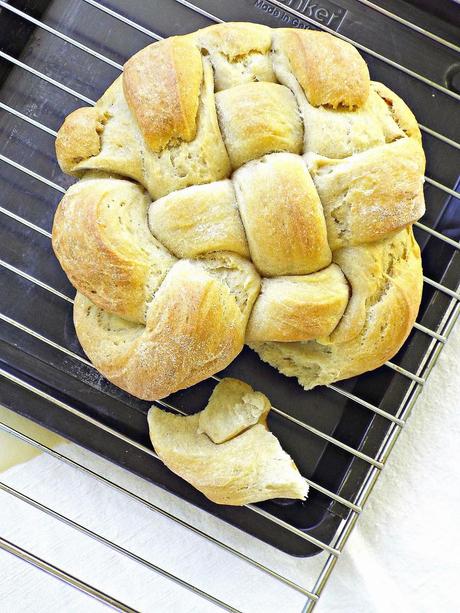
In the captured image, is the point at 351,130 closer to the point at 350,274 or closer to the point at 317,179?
the point at 317,179

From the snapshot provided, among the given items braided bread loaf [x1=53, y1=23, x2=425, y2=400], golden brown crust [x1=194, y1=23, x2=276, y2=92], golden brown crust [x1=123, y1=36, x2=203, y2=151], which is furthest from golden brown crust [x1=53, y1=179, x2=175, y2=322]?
golden brown crust [x1=194, y1=23, x2=276, y2=92]

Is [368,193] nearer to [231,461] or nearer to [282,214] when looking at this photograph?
[282,214]

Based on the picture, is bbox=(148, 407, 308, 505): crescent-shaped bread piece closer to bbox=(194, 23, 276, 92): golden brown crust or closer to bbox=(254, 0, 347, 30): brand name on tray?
bbox=(194, 23, 276, 92): golden brown crust

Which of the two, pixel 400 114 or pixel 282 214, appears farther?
pixel 400 114

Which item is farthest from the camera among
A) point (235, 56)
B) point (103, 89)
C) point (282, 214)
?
point (103, 89)

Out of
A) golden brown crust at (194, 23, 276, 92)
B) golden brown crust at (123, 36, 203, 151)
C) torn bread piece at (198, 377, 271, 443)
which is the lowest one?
torn bread piece at (198, 377, 271, 443)

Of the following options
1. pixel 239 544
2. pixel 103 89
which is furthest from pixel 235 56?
pixel 239 544

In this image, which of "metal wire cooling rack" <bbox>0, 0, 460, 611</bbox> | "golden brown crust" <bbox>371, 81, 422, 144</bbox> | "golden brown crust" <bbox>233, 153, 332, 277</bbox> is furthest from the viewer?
"metal wire cooling rack" <bbox>0, 0, 460, 611</bbox>
